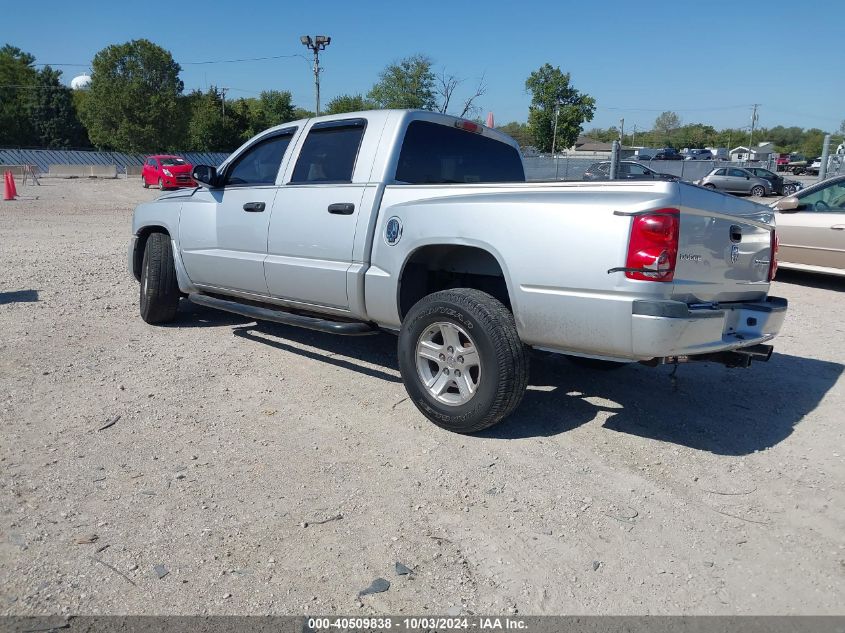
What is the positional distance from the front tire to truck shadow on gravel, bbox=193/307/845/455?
288 millimetres

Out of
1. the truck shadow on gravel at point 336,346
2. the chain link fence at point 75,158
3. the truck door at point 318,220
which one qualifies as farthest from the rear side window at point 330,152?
the chain link fence at point 75,158

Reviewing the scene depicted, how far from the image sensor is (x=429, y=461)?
382 cm

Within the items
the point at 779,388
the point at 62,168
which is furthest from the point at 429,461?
the point at 62,168

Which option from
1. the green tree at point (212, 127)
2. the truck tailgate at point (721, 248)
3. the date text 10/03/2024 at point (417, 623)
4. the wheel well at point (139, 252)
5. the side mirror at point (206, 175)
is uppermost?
the green tree at point (212, 127)

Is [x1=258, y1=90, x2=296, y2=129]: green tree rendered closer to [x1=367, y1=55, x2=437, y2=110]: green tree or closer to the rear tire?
[x1=367, y1=55, x2=437, y2=110]: green tree

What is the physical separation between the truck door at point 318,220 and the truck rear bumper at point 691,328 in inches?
82.5

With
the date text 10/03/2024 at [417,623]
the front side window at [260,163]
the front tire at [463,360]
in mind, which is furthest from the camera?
the front side window at [260,163]

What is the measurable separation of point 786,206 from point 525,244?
24.0 feet

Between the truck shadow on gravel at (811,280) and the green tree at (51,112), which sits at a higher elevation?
the green tree at (51,112)

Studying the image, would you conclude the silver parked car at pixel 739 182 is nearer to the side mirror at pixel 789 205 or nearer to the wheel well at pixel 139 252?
the side mirror at pixel 789 205

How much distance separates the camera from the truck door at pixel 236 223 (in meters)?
5.41

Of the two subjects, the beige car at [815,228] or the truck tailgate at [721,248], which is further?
the beige car at [815,228]

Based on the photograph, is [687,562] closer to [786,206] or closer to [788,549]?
[788,549]

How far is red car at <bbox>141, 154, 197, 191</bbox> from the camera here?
3203 centimetres
